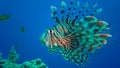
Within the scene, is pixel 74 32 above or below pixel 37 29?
below

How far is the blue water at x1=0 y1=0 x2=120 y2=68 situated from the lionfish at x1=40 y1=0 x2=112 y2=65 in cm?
410

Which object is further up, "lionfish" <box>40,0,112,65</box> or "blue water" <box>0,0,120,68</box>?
"blue water" <box>0,0,120,68</box>

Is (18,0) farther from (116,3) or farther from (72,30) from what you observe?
(72,30)

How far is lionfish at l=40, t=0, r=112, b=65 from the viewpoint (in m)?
2.58

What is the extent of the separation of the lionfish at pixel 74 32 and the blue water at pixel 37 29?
13.5 ft

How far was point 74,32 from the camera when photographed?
2.69 metres

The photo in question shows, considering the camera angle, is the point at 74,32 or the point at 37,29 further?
the point at 37,29

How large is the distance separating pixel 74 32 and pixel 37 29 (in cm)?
464

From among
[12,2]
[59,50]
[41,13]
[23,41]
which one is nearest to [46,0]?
[41,13]

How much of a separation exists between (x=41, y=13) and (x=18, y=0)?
73 cm

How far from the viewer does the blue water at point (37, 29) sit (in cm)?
708

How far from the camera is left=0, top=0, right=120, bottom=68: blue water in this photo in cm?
708

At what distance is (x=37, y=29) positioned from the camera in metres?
7.27

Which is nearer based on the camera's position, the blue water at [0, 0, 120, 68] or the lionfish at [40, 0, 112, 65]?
the lionfish at [40, 0, 112, 65]
